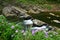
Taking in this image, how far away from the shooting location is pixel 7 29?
22.1ft

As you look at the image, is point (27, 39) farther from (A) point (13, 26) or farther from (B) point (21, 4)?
(B) point (21, 4)

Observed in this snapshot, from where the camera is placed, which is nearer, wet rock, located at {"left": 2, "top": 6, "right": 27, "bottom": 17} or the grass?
the grass

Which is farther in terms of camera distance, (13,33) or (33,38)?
(13,33)

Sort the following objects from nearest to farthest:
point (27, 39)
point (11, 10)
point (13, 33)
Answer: point (27, 39), point (13, 33), point (11, 10)

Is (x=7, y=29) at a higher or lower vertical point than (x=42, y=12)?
higher

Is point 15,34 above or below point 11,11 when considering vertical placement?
above

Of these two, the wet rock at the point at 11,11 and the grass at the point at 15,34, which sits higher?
the grass at the point at 15,34

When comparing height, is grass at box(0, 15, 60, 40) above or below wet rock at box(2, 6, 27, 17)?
above

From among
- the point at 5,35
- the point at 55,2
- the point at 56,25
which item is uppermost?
the point at 5,35

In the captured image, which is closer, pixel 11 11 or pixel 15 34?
pixel 15 34

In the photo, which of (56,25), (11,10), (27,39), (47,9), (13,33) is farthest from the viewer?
(47,9)

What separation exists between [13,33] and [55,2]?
18.1 metres

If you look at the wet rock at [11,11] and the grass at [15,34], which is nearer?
the grass at [15,34]

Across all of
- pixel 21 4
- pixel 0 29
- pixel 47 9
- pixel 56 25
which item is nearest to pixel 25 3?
pixel 21 4
